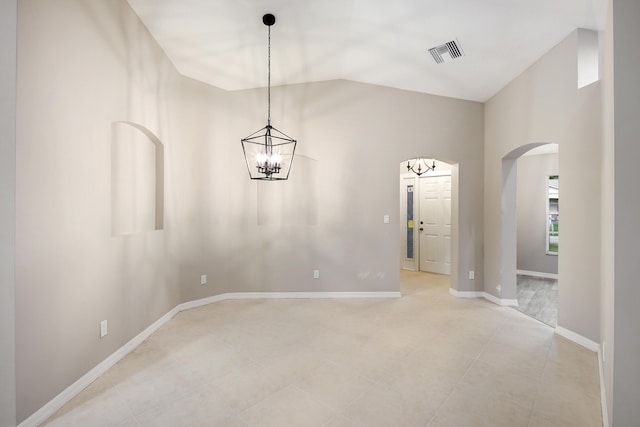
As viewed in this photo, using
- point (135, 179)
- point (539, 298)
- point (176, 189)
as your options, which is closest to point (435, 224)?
point (539, 298)

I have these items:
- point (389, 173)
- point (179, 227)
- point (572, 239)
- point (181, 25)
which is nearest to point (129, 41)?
point (181, 25)

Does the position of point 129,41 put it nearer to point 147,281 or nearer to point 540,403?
point 147,281

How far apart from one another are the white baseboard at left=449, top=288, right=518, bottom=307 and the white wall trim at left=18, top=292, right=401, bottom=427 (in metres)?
0.91

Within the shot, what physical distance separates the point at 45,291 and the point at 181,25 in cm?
271

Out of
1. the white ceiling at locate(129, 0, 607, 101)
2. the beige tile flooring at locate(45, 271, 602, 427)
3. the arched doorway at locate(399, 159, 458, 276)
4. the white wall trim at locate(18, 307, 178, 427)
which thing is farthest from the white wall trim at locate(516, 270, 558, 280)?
the white wall trim at locate(18, 307, 178, 427)

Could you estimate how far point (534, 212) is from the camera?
20.7 ft

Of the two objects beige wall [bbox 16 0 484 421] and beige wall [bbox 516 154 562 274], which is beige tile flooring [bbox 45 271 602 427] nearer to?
beige wall [bbox 16 0 484 421]

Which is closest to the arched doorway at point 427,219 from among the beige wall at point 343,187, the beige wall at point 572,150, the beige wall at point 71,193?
the beige wall at point 343,187

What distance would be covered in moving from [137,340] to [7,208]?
5.92 feet

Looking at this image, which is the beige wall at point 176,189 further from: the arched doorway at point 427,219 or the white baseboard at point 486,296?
the arched doorway at point 427,219

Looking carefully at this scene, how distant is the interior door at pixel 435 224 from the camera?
629 cm

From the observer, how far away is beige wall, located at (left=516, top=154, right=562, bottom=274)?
20.2ft

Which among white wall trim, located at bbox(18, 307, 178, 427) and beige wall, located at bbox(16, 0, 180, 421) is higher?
beige wall, located at bbox(16, 0, 180, 421)

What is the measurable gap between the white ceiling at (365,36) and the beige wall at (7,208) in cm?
147
